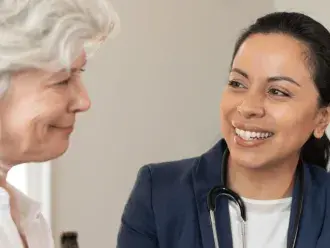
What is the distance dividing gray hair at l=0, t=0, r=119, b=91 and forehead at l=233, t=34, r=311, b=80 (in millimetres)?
480

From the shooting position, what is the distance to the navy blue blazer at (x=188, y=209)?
4.43 ft

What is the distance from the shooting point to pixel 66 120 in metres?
0.97

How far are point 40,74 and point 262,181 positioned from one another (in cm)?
68

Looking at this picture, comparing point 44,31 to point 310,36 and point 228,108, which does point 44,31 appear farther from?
point 310,36

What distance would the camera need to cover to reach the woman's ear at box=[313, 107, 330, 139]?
140 centimetres

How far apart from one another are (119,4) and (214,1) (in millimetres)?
509

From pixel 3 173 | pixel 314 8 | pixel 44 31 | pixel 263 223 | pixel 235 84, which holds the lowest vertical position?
pixel 263 223

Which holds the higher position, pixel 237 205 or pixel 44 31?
pixel 44 31

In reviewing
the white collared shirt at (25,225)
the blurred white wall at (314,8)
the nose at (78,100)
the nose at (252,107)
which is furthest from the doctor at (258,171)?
the blurred white wall at (314,8)

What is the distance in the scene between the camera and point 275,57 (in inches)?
51.4

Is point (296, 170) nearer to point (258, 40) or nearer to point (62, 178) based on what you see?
point (258, 40)

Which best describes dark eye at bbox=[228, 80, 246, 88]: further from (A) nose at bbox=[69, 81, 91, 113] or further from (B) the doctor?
(A) nose at bbox=[69, 81, 91, 113]

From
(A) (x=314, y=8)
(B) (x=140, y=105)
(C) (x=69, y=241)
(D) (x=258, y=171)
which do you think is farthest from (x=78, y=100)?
(A) (x=314, y=8)

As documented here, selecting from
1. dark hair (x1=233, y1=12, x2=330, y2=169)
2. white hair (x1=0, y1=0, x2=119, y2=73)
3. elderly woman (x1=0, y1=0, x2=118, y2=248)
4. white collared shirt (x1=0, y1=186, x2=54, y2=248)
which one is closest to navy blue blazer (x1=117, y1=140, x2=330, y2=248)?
dark hair (x1=233, y1=12, x2=330, y2=169)
